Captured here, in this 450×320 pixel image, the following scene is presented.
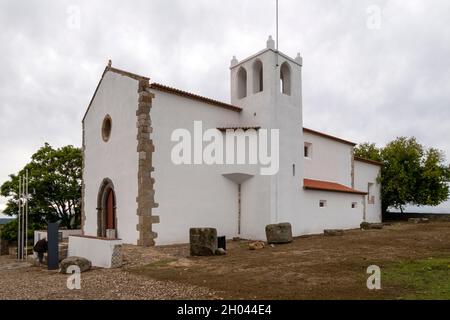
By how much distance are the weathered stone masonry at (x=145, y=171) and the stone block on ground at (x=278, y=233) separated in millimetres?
5239

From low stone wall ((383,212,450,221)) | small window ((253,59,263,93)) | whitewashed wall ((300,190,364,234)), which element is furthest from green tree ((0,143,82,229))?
low stone wall ((383,212,450,221))

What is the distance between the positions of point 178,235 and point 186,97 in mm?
6832

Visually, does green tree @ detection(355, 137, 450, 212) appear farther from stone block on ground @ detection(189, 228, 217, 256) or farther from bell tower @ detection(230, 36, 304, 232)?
stone block on ground @ detection(189, 228, 217, 256)

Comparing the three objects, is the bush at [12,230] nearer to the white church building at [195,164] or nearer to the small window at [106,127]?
the white church building at [195,164]

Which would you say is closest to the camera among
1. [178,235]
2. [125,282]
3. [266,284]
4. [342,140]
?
[266,284]

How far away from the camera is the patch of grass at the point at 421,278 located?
283 inches

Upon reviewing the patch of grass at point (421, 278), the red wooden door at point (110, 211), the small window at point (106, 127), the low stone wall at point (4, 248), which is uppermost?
the small window at point (106, 127)

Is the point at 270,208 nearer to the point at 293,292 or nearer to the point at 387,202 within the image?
the point at 293,292

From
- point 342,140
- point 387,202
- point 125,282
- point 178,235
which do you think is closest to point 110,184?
point 178,235

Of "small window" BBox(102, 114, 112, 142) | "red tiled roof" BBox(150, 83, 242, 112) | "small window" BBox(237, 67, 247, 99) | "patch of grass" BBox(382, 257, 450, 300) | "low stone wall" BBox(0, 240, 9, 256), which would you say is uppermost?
"small window" BBox(237, 67, 247, 99)

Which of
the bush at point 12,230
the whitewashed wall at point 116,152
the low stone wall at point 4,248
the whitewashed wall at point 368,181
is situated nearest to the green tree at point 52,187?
the bush at point 12,230

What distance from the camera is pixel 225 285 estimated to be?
859 centimetres

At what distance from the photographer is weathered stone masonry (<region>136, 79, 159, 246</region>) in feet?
51.0

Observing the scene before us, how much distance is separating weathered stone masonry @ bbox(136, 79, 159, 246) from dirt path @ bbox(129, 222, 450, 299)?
4.56 feet
